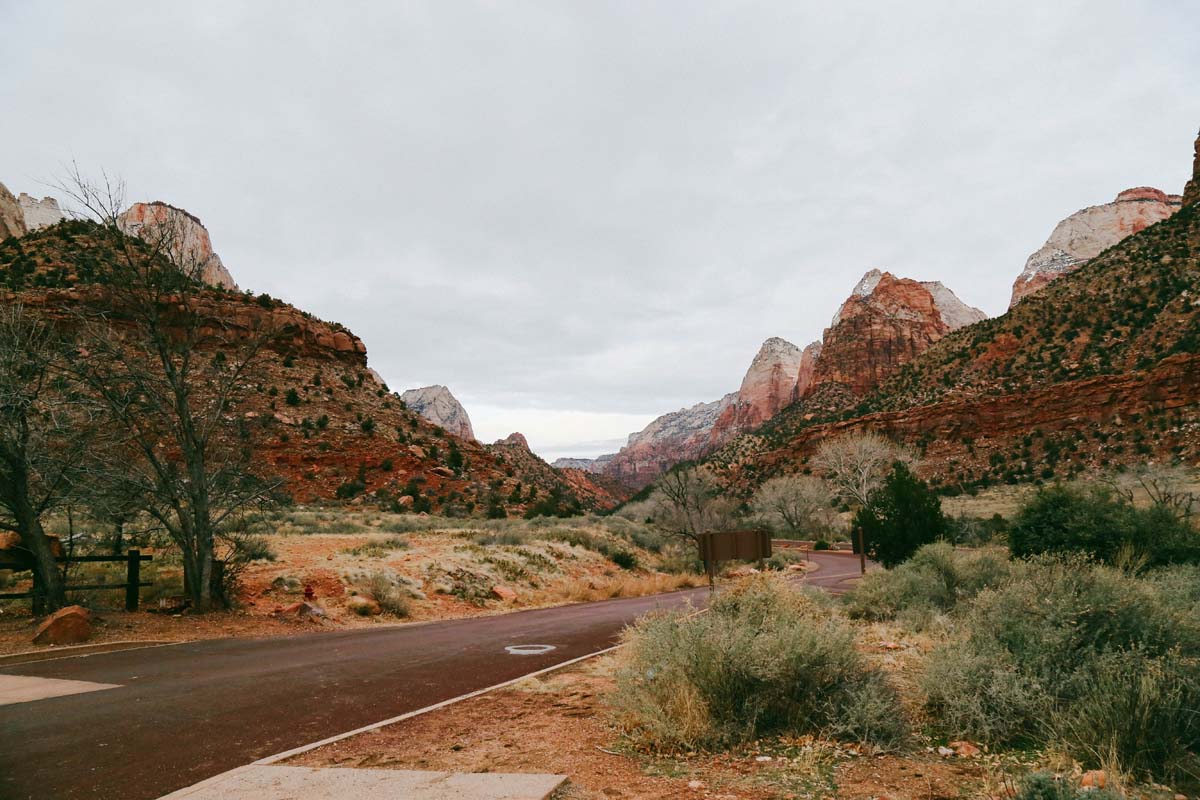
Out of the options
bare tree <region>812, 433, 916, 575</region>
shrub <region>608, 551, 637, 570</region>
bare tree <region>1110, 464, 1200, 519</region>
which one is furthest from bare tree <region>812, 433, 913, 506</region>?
shrub <region>608, 551, 637, 570</region>

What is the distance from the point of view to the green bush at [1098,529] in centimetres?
1257

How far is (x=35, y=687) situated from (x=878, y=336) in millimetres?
131709

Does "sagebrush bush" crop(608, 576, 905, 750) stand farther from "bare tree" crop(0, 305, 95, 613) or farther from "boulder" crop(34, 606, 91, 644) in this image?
"bare tree" crop(0, 305, 95, 613)

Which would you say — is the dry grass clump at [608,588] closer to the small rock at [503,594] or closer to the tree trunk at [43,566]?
the small rock at [503,594]

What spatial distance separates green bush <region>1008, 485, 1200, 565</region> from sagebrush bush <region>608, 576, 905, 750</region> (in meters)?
8.93

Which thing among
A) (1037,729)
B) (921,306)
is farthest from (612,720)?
(921,306)

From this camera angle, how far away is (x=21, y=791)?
459cm

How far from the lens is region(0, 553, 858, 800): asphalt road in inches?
199

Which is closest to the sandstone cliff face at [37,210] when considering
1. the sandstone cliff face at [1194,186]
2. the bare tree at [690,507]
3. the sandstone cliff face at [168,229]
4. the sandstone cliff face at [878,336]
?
the bare tree at [690,507]

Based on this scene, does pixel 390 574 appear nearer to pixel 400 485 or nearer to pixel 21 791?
pixel 21 791

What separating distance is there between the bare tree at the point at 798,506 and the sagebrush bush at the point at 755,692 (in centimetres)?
6003

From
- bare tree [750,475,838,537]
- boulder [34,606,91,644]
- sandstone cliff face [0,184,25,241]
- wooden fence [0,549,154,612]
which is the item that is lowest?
bare tree [750,475,838,537]

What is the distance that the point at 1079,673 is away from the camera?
220 inches

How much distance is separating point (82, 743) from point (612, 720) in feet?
15.8
